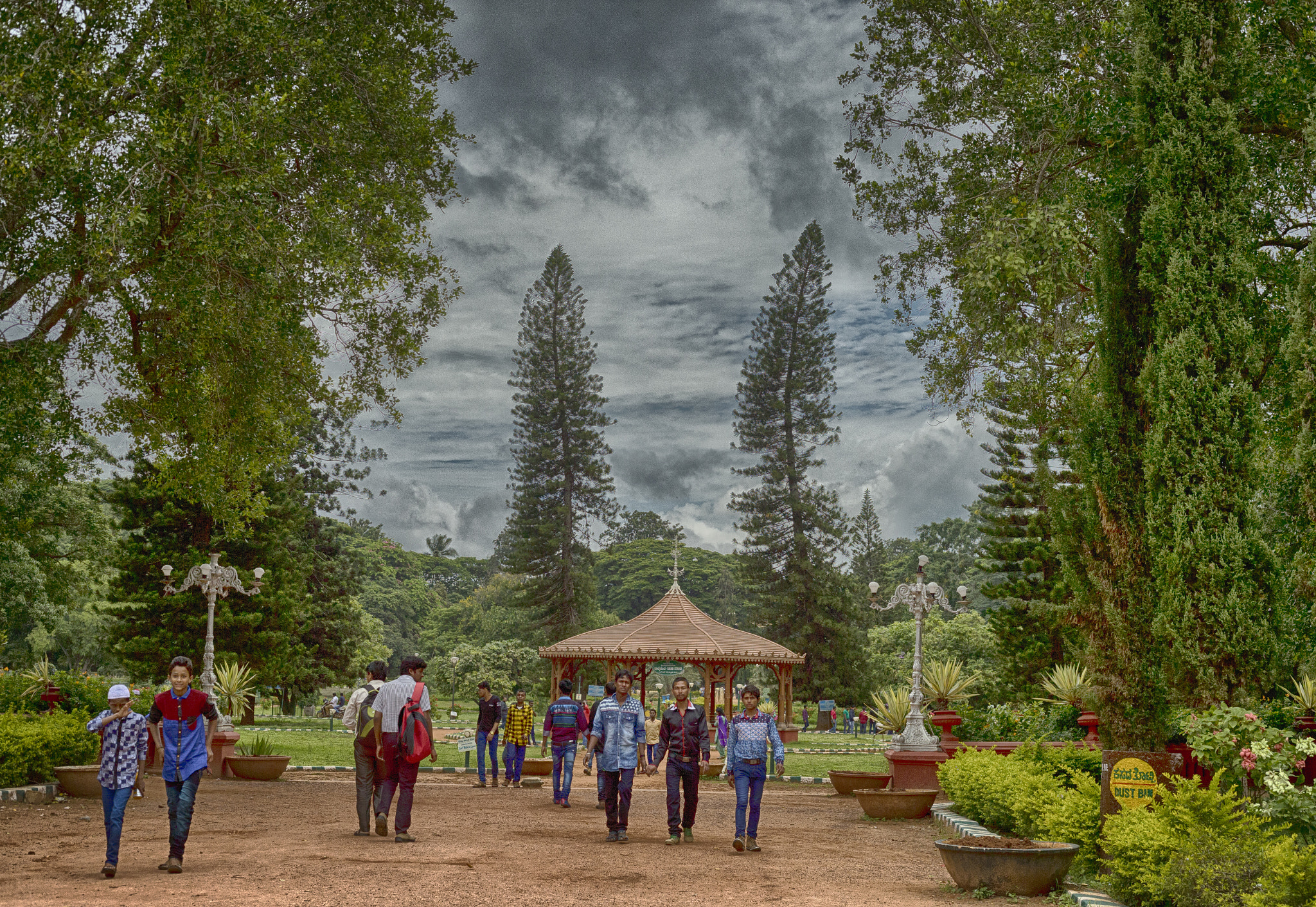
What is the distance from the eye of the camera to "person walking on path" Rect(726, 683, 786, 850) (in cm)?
941

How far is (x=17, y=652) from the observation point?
1478 inches

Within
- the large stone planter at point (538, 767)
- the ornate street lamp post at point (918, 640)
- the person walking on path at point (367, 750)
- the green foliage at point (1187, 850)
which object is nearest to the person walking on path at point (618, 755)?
the person walking on path at point (367, 750)

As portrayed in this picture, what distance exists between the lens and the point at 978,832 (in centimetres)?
973

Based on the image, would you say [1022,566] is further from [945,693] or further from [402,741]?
[402,741]

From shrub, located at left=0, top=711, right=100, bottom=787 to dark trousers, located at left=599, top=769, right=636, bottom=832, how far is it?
7054 mm

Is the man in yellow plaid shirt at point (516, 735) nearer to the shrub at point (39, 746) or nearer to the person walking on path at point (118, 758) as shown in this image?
the shrub at point (39, 746)

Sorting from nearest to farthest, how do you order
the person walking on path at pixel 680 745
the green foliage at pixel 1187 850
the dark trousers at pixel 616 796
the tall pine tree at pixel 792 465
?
the green foliage at pixel 1187 850
the person walking on path at pixel 680 745
the dark trousers at pixel 616 796
the tall pine tree at pixel 792 465

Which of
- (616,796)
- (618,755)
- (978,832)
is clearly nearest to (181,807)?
(618,755)

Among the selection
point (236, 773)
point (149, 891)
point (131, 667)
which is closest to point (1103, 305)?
point (149, 891)

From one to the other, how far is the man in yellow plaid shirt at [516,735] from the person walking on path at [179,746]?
315 inches

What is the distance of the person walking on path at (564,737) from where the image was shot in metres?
13.4

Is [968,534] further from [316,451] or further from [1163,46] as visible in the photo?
[1163,46]

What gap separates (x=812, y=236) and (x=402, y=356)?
3485cm

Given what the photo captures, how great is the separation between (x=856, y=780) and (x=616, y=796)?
6690mm
